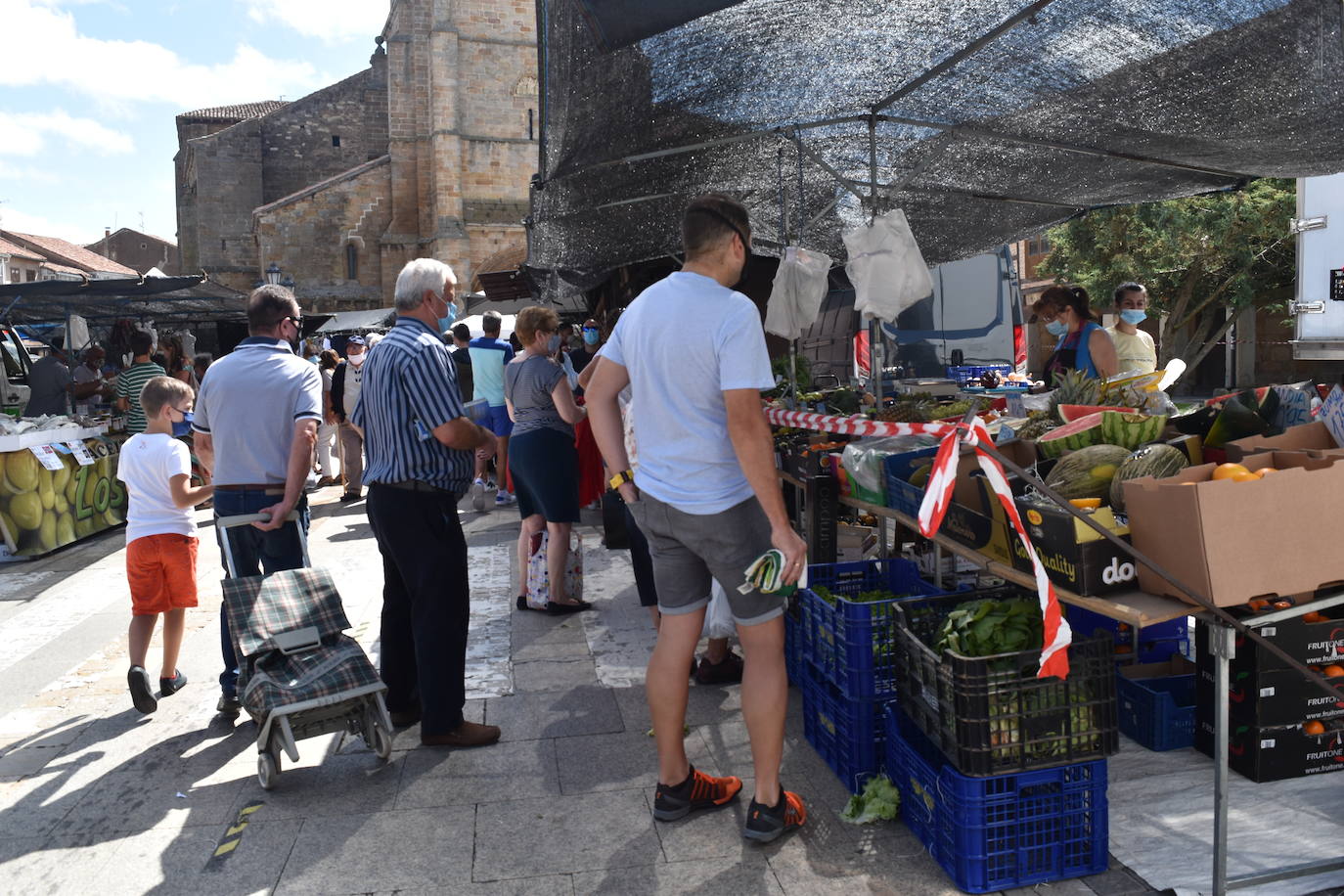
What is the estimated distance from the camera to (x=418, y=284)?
155 inches

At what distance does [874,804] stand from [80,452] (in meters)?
8.32

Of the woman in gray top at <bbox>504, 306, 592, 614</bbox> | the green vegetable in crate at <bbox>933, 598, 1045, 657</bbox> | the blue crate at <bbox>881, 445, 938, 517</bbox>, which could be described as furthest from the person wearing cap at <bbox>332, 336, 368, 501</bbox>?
the green vegetable in crate at <bbox>933, 598, 1045, 657</bbox>

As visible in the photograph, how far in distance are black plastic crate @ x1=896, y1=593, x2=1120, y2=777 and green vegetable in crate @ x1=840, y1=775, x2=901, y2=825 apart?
38cm

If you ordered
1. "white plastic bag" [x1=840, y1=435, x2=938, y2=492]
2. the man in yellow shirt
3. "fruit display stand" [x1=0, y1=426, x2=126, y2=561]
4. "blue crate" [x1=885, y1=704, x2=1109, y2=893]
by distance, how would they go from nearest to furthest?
"blue crate" [x1=885, y1=704, x2=1109, y2=893]
"white plastic bag" [x1=840, y1=435, x2=938, y2=492]
the man in yellow shirt
"fruit display stand" [x1=0, y1=426, x2=126, y2=561]

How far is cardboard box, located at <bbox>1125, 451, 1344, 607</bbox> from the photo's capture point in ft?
8.16

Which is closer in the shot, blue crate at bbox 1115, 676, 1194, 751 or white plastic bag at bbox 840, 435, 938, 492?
blue crate at bbox 1115, 676, 1194, 751

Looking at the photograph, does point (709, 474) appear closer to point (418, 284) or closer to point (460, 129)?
point (418, 284)

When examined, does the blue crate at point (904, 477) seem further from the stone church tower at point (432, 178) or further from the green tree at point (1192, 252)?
the stone church tower at point (432, 178)

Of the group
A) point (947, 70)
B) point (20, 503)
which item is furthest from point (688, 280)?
point (20, 503)

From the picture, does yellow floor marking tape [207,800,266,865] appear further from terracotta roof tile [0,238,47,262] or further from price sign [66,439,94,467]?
terracotta roof tile [0,238,47,262]

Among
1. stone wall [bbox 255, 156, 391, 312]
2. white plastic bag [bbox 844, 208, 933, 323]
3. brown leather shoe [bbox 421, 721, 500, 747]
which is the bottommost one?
brown leather shoe [bbox 421, 721, 500, 747]

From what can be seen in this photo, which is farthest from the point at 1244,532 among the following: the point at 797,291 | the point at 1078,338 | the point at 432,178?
the point at 432,178

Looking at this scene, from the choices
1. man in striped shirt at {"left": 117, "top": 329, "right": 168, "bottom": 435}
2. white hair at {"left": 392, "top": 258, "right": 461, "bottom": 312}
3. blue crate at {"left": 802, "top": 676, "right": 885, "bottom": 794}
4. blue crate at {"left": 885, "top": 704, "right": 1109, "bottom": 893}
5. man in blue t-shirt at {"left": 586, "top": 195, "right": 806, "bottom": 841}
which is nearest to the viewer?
blue crate at {"left": 885, "top": 704, "right": 1109, "bottom": 893}

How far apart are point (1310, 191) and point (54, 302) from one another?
14.5 meters
